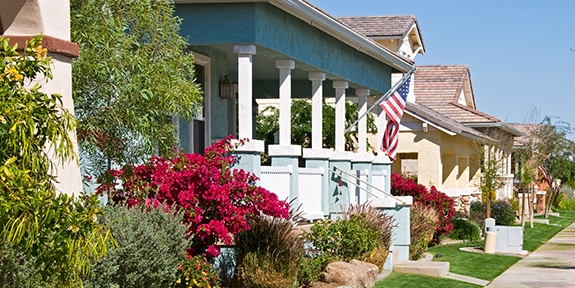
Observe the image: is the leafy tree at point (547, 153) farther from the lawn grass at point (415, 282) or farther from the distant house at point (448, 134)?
the lawn grass at point (415, 282)

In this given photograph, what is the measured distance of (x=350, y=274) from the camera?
570 inches

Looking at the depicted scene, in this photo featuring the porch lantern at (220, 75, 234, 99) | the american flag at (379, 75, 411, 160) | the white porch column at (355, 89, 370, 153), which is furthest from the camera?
the white porch column at (355, 89, 370, 153)

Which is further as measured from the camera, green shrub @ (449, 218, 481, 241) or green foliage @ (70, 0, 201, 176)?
green shrub @ (449, 218, 481, 241)

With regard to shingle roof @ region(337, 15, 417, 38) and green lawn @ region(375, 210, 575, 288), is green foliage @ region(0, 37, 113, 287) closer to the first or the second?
green lawn @ region(375, 210, 575, 288)

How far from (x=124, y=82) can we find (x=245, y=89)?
4.39 metres

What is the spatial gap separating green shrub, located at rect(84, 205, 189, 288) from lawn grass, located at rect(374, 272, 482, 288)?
616 centimetres

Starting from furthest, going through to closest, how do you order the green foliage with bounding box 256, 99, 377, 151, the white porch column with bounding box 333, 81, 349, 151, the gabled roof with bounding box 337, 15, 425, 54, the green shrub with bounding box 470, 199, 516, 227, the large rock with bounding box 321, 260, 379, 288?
1. the green shrub with bounding box 470, 199, 516, 227
2. the gabled roof with bounding box 337, 15, 425, 54
3. the green foliage with bounding box 256, 99, 377, 151
4. the white porch column with bounding box 333, 81, 349, 151
5. the large rock with bounding box 321, 260, 379, 288

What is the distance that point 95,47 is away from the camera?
952 centimetres

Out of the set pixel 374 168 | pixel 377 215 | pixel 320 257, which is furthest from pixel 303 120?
pixel 320 257

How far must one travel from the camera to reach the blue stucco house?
551 inches

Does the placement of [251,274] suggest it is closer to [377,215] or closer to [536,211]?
[377,215]

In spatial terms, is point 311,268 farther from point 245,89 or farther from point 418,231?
point 418,231

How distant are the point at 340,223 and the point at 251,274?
389 cm

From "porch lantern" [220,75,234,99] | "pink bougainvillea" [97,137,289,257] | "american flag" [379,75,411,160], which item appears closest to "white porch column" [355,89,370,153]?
"american flag" [379,75,411,160]
